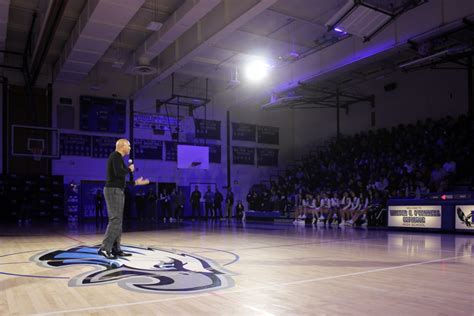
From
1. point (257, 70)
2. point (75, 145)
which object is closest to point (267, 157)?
point (257, 70)

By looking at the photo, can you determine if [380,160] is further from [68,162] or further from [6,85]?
[6,85]

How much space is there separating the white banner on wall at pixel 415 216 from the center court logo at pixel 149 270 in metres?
7.51

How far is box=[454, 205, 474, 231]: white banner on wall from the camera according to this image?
33.2ft

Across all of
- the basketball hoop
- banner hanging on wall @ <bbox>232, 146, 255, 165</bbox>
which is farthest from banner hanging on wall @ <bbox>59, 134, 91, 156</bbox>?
banner hanging on wall @ <bbox>232, 146, 255, 165</bbox>

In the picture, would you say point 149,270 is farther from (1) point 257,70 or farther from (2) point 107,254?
(1) point 257,70

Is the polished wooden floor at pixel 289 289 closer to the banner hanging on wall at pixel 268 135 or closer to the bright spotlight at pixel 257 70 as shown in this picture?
the bright spotlight at pixel 257 70

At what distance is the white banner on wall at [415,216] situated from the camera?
1097cm

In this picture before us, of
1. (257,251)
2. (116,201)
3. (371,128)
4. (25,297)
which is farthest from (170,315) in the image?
(371,128)

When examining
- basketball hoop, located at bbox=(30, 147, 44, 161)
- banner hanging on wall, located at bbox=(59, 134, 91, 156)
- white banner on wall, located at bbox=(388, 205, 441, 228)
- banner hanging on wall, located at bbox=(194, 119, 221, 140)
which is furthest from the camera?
banner hanging on wall, located at bbox=(194, 119, 221, 140)

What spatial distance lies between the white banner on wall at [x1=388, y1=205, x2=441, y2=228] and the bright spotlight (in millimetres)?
7649

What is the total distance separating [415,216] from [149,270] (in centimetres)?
889

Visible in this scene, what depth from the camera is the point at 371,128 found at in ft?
69.8

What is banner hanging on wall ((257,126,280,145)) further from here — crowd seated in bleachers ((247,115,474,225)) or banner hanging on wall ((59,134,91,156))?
banner hanging on wall ((59,134,91,156))

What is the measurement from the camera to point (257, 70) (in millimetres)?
16781
